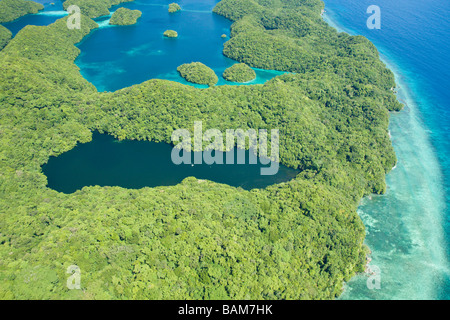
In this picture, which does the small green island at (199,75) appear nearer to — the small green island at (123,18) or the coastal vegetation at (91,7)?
the small green island at (123,18)

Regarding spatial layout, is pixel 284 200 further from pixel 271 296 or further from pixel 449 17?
pixel 449 17

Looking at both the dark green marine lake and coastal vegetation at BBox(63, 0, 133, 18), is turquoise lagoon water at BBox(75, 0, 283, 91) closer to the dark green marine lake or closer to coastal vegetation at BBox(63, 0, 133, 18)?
coastal vegetation at BBox(63, 0, 133, 18)

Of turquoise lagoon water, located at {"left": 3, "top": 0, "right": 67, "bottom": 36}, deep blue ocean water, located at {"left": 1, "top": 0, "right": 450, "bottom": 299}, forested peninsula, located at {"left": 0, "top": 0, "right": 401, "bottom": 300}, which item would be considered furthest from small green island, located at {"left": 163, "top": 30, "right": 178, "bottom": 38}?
turquoise lagoon water, located at {"left": 3, "top": 0, "right": 67, "bottom": 36}

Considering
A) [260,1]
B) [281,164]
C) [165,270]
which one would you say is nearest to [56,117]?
[165,270]

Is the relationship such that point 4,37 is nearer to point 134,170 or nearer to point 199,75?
point 199,75

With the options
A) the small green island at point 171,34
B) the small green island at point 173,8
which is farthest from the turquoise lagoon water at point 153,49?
the small green island at point 173,8
